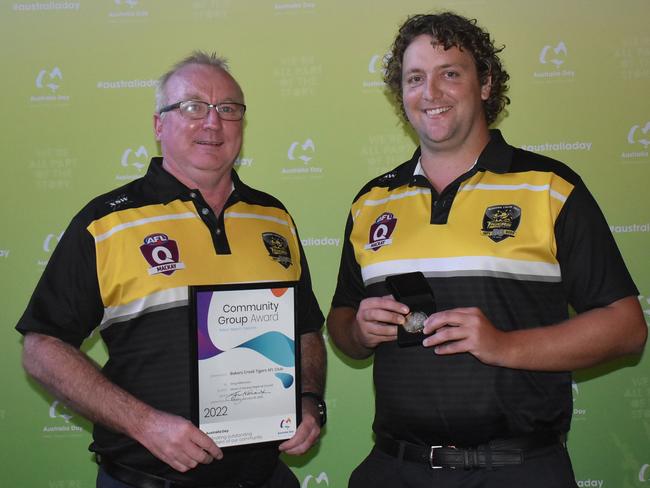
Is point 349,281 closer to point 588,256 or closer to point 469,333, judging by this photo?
point 469,333

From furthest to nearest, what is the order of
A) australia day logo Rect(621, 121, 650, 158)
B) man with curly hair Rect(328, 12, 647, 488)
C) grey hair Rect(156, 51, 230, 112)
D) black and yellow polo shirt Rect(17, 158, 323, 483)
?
australia day logo Rect(621, 121, 650, 158), grey hair Rect(156, 51, 230, 112), black and yellow polo shirt Rect(17, 158, 323, 483), man with curly hair Rect(328, 12, 647, 488)

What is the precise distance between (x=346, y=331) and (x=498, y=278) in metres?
0.59

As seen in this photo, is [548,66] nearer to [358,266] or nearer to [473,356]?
→ [358,266]

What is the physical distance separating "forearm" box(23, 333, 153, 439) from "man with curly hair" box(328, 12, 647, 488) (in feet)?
2.37

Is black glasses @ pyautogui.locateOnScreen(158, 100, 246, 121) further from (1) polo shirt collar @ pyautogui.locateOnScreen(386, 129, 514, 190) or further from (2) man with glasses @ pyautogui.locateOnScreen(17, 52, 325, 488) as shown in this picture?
(1) polo shirt collar @ pyautogui.locateOnScreen(386, 129, 514, 190)

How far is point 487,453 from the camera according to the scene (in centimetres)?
203

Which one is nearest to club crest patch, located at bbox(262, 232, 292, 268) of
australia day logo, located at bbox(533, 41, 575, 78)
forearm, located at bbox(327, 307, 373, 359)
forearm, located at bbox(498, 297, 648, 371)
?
forearm, located at bbox(327, 307, 373, 359)

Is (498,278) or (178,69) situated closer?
(498,278)

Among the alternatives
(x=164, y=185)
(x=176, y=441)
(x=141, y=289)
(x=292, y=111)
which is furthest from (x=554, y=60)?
(x=176, y=441)

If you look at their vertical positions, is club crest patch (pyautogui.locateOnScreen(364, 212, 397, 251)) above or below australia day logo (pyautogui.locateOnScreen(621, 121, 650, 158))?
below

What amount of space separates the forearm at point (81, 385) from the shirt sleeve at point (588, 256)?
1267 millimetres

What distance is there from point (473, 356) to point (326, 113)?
5.39ft

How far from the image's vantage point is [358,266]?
245 cm

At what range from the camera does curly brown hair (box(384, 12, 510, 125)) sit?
7.51 feet
